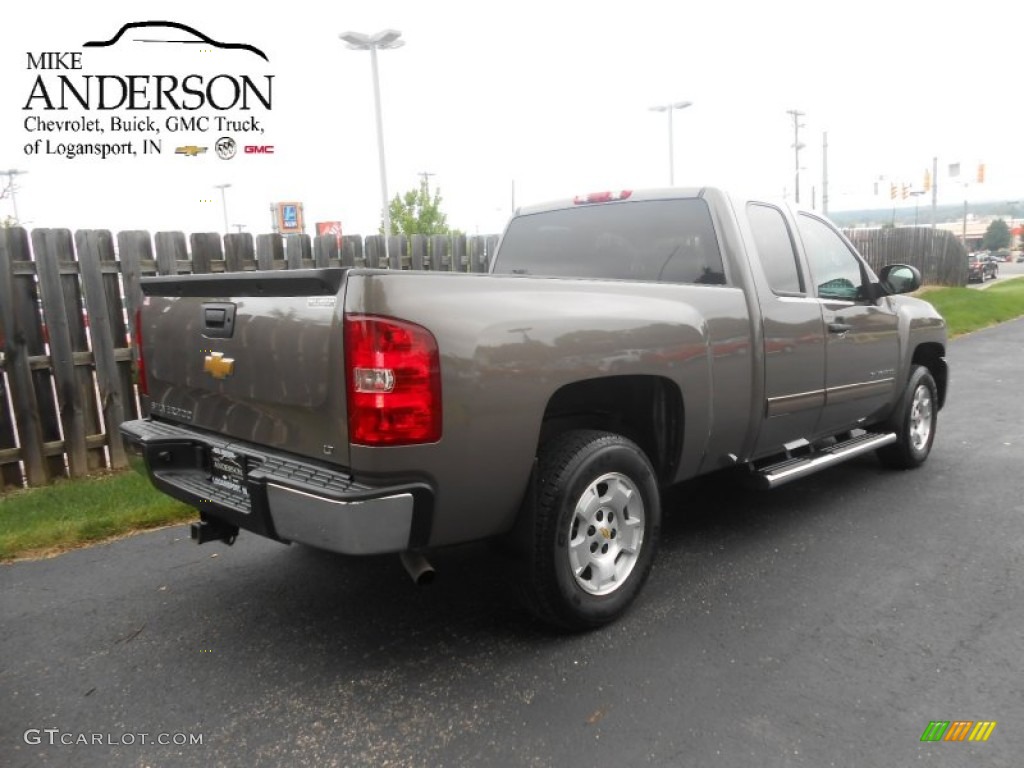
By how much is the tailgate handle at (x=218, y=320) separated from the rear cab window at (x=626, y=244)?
66.7 inches

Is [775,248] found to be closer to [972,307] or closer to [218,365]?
[218,365]

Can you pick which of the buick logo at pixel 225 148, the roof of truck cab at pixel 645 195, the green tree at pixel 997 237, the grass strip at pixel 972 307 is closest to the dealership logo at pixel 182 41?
the buick logo at pixel 225 148

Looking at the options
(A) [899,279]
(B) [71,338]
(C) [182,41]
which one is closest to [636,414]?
(A) [899,279]

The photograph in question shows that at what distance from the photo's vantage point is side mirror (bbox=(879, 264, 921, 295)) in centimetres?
506

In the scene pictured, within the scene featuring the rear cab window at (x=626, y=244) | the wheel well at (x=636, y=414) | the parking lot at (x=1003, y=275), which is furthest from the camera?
the parking lot at (x=1003, y=275)

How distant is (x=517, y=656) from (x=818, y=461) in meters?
2.29

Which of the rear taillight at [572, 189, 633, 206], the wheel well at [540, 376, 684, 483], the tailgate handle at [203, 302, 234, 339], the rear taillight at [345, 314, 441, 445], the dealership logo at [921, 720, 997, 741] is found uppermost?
the rear taillight at [572, 189, 633, 206]

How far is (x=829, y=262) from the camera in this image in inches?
190

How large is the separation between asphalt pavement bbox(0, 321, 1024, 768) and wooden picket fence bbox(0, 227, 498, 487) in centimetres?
171

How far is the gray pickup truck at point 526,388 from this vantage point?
2.60m

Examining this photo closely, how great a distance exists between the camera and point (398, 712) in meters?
2.68

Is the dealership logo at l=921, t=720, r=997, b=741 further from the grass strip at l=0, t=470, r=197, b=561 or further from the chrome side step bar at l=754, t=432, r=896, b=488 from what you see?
the grass strip at l=0, t=470, r=197, b=561

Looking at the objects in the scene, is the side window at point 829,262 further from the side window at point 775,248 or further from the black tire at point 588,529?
the black tire at point 588,529

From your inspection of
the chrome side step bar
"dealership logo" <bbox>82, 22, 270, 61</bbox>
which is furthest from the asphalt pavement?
"dealership logo" <bbox>82, 22, 270, 61</bbox>
